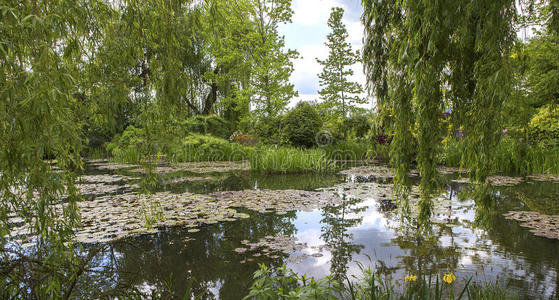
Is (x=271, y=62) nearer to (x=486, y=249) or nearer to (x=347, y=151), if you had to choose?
(x=347, y=151)

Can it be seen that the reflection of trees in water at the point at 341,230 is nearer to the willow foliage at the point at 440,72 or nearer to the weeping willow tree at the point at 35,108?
the willow foliage at the point at 440,72

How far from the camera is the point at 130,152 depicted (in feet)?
41.0

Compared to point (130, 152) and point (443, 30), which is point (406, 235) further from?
point (130, 152)

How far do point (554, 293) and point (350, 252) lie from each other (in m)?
1.49

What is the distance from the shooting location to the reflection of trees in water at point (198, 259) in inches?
90.4

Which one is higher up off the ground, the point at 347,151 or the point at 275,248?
the point at 347,151

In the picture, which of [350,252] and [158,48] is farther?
[350,252]

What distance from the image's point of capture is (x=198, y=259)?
9.07 ft

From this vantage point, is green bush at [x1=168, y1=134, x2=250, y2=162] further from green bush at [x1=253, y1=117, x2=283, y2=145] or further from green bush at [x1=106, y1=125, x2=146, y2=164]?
green bush at [x1=106, y1=125, x2=146, y2=164]

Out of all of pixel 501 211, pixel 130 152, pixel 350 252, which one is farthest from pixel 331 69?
pixel 350 252

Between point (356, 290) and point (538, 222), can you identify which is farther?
point (538, 222)

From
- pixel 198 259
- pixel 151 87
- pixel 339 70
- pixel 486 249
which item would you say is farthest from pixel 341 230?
pixel 339 70

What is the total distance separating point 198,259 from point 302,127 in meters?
9.19

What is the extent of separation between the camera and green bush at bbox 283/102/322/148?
38.0ft
